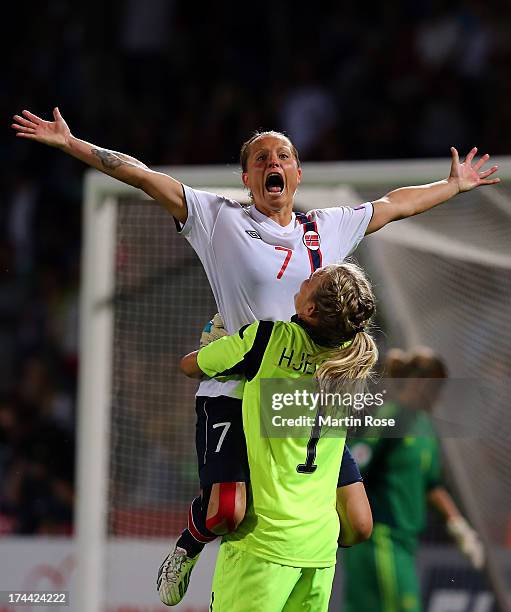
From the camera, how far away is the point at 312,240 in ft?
14.6

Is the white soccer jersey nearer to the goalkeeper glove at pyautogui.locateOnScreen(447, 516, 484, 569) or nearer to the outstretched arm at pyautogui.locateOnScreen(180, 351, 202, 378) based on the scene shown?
the outstretched arm at pyautogui.locateOnScreen(180, 351, 202, 378)

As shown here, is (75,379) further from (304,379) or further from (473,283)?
(304,379)

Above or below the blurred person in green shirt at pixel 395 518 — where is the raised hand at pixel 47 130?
above

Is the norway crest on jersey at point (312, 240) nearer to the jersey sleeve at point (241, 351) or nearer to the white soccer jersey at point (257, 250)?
the white soccer jersey at point (257, 250)

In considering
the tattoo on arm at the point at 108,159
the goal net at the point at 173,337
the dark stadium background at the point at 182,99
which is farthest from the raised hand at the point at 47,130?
the dark stadium background at the point at 182,99

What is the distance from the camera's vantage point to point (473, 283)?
6879 mm

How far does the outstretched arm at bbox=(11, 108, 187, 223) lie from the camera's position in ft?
13.9

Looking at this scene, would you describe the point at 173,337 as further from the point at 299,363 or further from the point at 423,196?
the point at 299,363

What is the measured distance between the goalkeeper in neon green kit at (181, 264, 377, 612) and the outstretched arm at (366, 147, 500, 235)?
0.54m

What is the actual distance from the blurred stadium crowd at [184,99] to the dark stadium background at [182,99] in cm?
1

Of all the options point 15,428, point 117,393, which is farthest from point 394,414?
point 15,428

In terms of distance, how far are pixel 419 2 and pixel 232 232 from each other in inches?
290

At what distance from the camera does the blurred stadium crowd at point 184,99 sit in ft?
33.5

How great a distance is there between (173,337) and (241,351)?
2993mm
